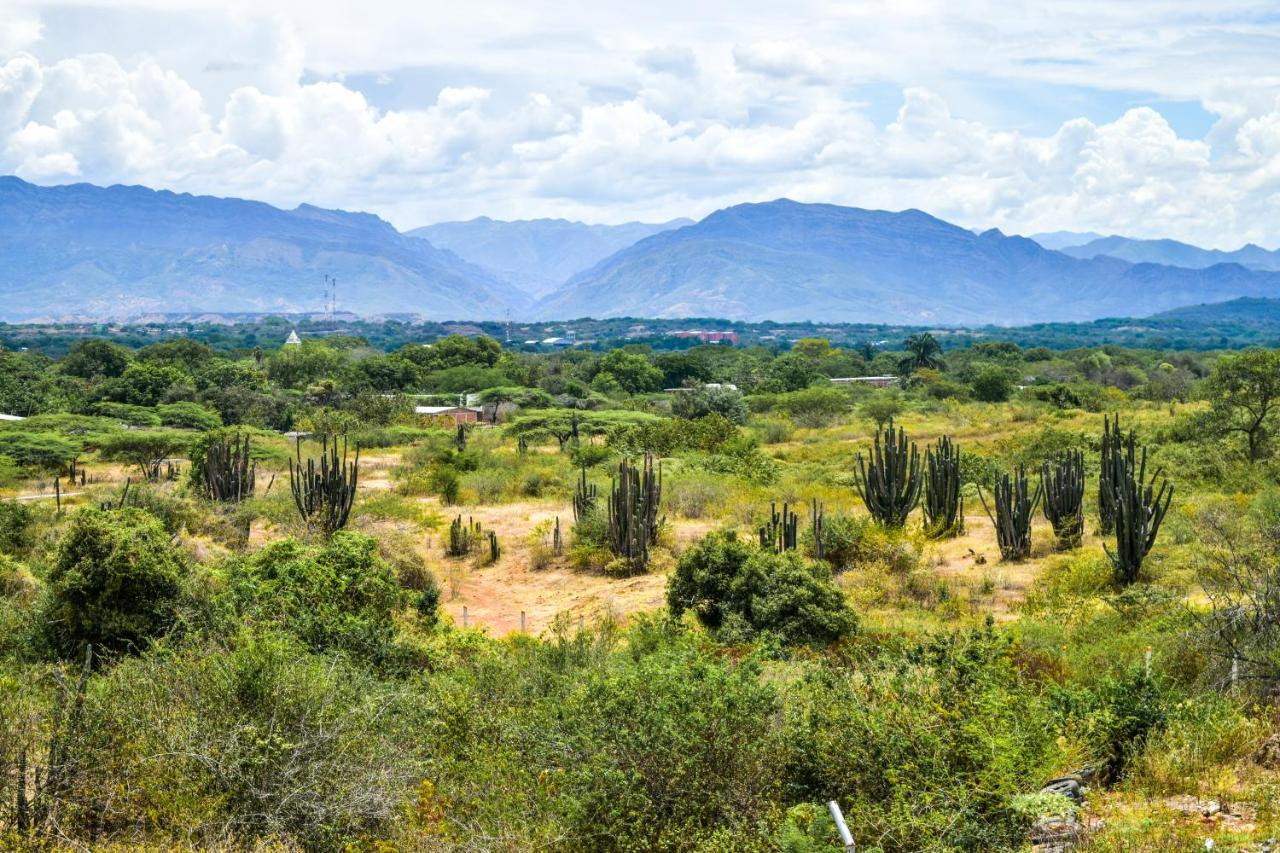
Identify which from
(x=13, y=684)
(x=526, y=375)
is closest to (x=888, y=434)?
(x=13, y=684)

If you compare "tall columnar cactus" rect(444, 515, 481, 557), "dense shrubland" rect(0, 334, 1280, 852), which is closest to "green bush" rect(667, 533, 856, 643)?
"dense shrubland" rect(0, 334, 1280, 852)

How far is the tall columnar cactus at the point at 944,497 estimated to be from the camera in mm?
22016

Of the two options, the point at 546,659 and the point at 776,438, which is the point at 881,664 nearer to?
the point at 546,659

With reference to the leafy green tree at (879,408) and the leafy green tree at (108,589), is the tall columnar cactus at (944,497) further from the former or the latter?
the leafy green tree at (879,408)

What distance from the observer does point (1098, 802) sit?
7.88 meters

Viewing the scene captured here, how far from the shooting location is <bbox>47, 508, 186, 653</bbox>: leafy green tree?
40.5 feet

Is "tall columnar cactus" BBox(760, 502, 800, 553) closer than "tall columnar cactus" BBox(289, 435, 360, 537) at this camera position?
Yes

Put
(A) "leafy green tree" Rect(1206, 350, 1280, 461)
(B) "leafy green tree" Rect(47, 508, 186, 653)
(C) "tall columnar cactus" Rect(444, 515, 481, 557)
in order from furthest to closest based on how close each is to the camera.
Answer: (A) "leafy green tree" Rect(1206, 350, 1280, 461) < (C) "tall columnar cactus" Rect(444, 515, 481, 557) < (B) "leafy green tree" Rect(47, 508, 186, 653)

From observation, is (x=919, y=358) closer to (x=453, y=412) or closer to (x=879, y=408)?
(x=879, y=408)

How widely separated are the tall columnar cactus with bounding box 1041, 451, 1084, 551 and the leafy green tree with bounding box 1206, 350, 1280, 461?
37.7 feet

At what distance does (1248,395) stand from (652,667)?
27.2 metres

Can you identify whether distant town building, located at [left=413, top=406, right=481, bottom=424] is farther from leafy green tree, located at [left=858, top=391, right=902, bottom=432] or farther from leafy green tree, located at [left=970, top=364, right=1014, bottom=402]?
leafy green tree, located at [left=970, top=364, right=1014, bottom=402]

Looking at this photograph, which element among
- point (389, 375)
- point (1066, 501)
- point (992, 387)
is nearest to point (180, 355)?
point (389, 375)

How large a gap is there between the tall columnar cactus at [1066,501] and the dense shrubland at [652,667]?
75mm
